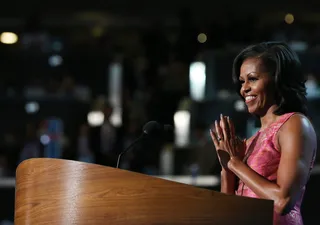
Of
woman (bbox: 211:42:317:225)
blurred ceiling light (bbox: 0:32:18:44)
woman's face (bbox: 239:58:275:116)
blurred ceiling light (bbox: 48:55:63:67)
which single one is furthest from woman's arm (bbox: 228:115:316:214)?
blurred ceiling light (bbox: 0:32:18:44)

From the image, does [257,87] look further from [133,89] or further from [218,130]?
[133,89]

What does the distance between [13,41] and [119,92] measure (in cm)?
116

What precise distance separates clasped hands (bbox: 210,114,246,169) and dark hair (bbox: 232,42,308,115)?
0.14m

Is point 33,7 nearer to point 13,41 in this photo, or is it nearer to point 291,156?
point 13,41

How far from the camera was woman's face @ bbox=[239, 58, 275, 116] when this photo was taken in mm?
2182

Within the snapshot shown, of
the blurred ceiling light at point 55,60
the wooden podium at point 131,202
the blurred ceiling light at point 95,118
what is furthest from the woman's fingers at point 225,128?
the blurred ceiling light at point 55,60

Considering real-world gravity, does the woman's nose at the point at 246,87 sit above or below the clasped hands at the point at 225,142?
above

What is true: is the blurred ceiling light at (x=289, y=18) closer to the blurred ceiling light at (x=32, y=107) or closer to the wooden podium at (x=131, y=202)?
the blurred ceiling light at (x=32, y=107)

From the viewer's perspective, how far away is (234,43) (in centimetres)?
713

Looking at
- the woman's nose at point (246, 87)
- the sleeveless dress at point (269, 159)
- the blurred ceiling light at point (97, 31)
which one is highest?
the blurred ceiling light at point (97, 31)

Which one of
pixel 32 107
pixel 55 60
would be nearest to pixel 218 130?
pixel 32 107

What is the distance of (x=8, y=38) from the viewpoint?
311 inches

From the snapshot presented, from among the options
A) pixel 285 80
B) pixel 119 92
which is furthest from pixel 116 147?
pixel 285 80

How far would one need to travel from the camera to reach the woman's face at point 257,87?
2182 mm
